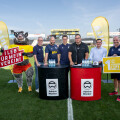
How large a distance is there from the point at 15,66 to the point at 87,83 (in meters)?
2.38

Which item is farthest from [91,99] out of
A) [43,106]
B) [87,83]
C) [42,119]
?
[42,119]

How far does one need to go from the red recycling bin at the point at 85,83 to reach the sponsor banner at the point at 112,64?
502 millimetres

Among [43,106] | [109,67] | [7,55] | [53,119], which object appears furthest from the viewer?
[7,55]

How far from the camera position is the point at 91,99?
14.1 ft

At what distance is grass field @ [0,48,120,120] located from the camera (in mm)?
3377

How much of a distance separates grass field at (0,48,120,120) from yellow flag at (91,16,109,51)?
3.17 m

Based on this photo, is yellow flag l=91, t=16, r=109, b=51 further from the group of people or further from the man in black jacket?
the man in black jacket

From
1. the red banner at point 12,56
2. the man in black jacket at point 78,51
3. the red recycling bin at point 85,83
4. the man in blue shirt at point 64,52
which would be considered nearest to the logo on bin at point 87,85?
the red recycling bin at point 85,83

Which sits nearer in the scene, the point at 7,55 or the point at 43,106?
the point at 43,106

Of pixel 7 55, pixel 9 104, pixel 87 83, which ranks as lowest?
pixel 9 104

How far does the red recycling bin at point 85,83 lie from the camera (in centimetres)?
412

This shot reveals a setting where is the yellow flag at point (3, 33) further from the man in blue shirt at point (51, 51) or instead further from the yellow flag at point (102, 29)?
the yellow flag at point (102, 29)

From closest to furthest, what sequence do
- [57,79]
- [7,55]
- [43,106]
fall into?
[43,106] < [57,79] < [7,55]

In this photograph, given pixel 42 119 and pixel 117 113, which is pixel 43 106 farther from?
pixel 117 113
